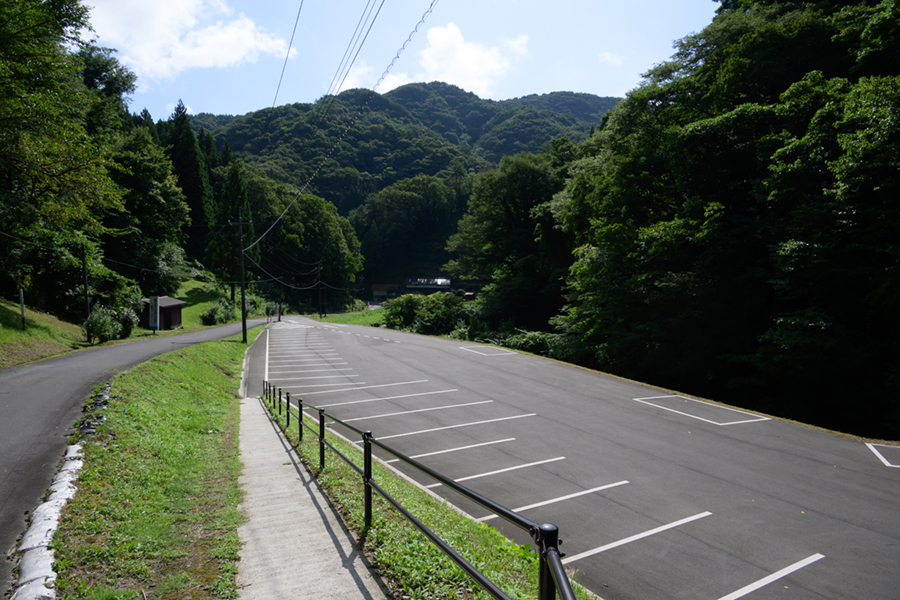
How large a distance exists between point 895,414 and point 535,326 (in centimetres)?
2914

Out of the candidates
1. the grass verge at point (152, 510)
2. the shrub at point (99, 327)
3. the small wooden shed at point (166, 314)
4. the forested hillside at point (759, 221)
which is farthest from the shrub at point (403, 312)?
the grass verge at point (152, 510)

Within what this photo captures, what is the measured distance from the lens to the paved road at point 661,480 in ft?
16.8

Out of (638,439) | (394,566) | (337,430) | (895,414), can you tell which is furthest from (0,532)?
(895,414)

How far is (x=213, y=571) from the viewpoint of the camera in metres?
3.61

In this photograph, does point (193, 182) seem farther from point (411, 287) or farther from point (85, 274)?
point (411, 287)

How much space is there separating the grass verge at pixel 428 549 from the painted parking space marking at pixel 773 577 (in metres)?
1.58

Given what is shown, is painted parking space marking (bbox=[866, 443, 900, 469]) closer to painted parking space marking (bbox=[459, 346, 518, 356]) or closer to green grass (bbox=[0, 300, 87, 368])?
painted parking space marking (bbox=[459, 346, 518, 356])

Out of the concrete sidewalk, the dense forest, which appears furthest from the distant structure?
the concrete sidewalk

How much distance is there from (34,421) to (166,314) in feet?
111

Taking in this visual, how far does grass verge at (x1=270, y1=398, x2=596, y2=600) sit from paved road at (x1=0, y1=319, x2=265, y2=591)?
2.75 metres

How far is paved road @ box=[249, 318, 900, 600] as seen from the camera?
5121 millimetres

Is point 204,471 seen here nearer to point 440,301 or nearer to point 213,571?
point 213,571

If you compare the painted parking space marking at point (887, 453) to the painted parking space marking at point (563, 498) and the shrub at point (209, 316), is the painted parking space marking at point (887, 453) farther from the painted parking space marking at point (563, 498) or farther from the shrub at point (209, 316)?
the shrub at point (209, 316)

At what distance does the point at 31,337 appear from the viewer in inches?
803
